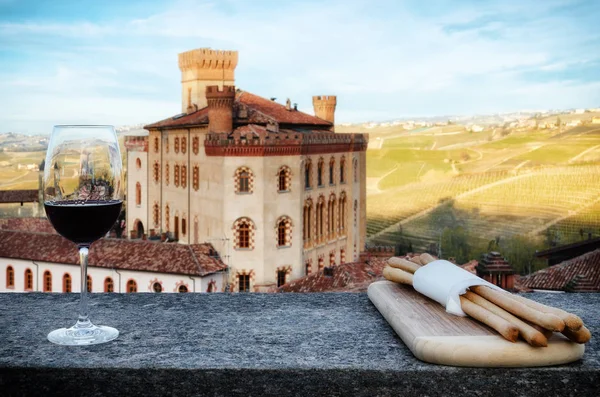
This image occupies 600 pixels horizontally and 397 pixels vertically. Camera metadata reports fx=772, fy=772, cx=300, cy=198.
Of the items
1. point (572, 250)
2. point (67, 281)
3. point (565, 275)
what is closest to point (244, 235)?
point (67, 281)

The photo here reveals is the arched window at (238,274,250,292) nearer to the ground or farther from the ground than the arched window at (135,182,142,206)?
nearer to the ground

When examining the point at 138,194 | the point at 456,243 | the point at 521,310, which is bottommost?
the point at 456,243

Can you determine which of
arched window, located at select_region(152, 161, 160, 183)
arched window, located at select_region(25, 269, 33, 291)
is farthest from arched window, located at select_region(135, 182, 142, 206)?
arched window, located at select_region(25, 269, 33, 291)

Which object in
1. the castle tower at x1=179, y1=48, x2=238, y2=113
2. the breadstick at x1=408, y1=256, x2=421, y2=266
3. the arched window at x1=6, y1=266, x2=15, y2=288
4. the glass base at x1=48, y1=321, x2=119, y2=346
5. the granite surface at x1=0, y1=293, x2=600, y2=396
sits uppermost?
the castle tower at x1=179, y1=48, x2=238, y2=113

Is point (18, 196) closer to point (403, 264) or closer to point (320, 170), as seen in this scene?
point (320, 170)

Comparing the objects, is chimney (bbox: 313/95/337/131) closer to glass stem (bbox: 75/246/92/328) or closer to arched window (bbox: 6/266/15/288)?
arched window (bbox: 6/266/15/288)

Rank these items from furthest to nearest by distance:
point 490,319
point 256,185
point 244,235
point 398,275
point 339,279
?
point 244,235, point 256,185, point 339,279, point 398,275, point 490,319
